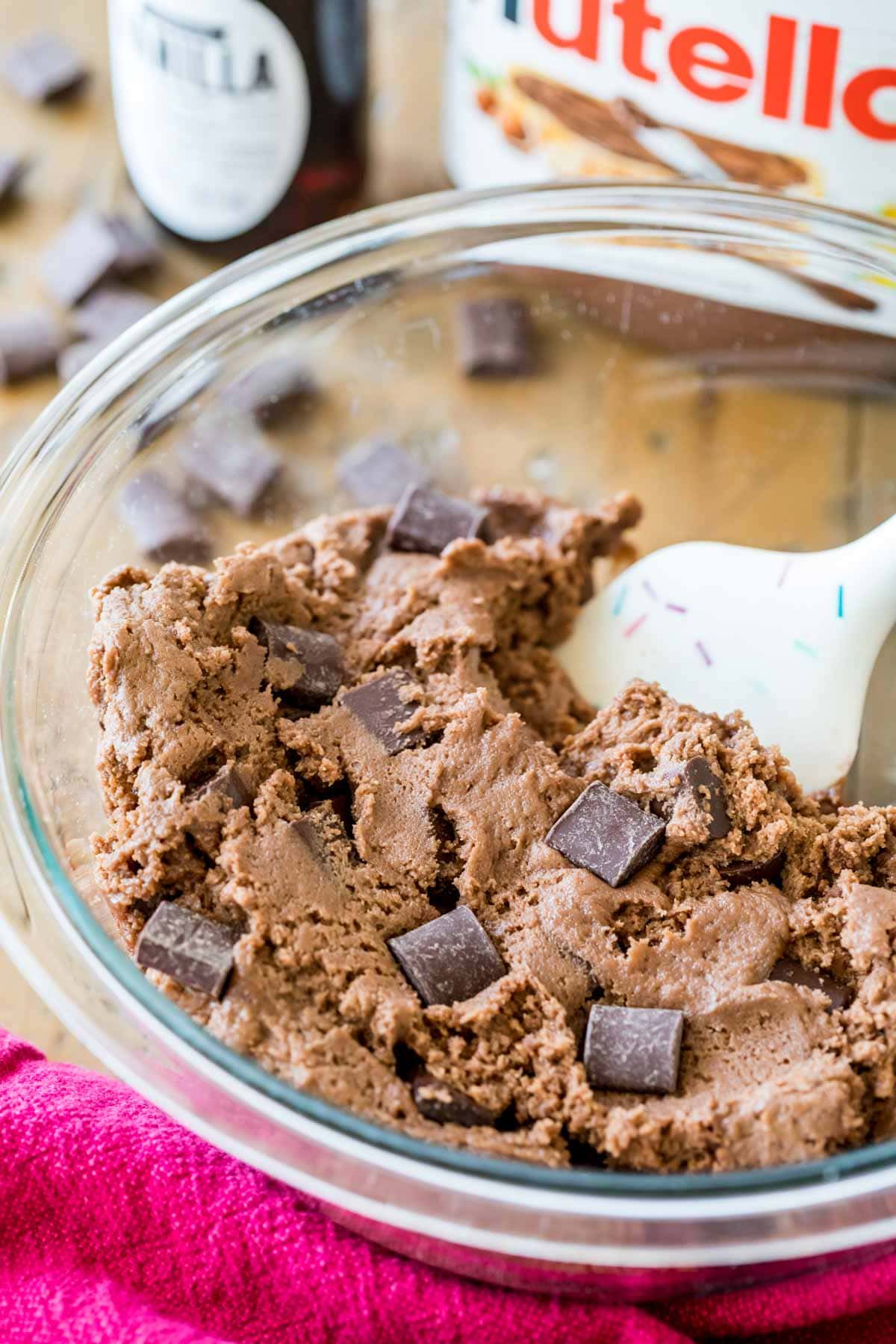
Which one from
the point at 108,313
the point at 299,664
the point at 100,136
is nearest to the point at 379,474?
the point at 299,664

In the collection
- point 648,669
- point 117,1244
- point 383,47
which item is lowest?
point 117,1244

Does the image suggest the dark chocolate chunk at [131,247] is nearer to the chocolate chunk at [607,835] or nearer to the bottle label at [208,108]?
the bottle label at [208,108]

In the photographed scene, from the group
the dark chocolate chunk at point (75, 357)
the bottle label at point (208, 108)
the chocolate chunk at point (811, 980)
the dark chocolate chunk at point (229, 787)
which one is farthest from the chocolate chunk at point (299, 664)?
the bottle label at point (208, 108)

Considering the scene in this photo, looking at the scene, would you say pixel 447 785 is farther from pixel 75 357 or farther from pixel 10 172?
pixel 10 172

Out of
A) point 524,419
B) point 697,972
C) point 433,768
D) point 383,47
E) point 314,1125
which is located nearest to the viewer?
point 314,1125

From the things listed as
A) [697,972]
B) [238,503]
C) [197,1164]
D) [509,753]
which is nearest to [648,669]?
[509,753]

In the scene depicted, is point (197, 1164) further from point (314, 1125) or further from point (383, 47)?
point (383, 47)
